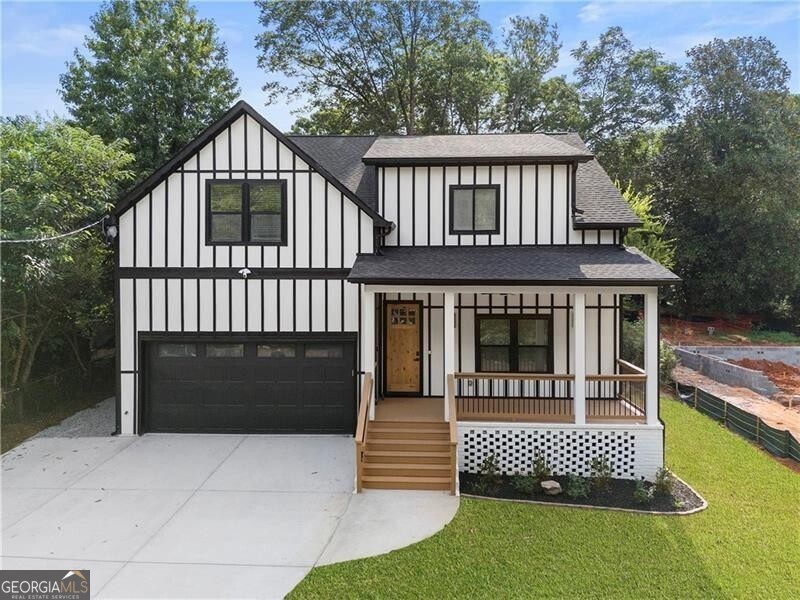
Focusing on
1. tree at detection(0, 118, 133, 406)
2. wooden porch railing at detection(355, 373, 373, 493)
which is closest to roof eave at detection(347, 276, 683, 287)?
wooden porch railing at detection(355, 373, 373, 493)

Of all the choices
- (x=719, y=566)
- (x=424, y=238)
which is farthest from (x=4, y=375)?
(x=719, y=566)

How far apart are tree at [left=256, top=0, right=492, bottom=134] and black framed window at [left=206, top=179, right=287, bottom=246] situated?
19692mm

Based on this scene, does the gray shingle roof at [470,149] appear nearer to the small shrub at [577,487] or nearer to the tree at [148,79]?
the small shrub at [577,487]

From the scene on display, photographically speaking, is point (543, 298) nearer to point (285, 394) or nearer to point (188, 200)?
point (285, 394)

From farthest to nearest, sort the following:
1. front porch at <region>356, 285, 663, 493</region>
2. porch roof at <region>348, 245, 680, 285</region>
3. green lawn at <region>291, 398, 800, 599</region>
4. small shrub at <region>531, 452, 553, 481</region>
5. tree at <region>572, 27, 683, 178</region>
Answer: tree at <region>572, 27, 683, 178</region>, porch roof at <region>348, 245, 680, 285</region>, front porch at <region>356, 285, 663, 493</region>, small shrub at <region>531, 452, 553, 481</region>, green lawn at <region>291, 398, 800, 599</region>

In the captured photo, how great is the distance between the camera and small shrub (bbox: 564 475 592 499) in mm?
7906

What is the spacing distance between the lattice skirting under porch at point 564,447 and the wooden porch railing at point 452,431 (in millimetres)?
497

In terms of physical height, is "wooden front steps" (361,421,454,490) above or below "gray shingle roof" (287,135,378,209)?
below

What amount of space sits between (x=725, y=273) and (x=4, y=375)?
3257 centimetres

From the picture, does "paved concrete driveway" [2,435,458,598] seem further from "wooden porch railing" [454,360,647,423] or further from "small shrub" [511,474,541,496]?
"wooden porch railing" [454,360,647,423]

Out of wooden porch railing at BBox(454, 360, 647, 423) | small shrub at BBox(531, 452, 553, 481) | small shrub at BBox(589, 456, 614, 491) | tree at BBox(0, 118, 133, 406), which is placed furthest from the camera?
tree at BBox(0, 118, 133, 406)

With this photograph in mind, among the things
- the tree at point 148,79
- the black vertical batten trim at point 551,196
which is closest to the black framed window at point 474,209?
the black vertical batten trim at point 551,196

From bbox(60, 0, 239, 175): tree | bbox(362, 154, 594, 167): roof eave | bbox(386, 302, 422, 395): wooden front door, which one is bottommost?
bbox(386, 302, 422, 395): wooden front door

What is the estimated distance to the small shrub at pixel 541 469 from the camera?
8508 millimetres
